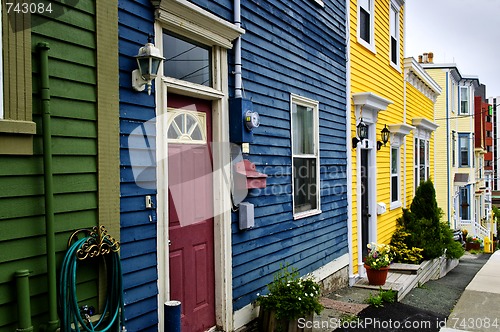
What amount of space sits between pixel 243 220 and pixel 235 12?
232cm

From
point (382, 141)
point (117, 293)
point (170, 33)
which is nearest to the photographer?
point (117, 293)

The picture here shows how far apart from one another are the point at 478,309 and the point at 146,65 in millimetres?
6262

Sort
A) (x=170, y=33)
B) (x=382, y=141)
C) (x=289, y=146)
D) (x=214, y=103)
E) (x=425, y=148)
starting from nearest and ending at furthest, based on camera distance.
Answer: (x=170, y=33) → (x=214, y=103) → (x=289, y=146) → (x=382, y=141) → (x=425, y=148)

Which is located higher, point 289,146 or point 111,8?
point 111,8

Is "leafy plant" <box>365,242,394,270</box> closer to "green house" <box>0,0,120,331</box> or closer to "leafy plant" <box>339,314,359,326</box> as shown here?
"leafy plant" <box>339,314,359,326</box>

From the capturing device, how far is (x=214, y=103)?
475cm

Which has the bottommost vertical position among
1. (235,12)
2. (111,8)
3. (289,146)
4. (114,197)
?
(114,197)

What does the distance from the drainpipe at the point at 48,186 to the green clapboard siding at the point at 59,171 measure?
0.05 m

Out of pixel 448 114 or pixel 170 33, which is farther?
pixel 448 114

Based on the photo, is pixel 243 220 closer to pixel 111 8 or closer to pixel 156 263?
pixel 156 263

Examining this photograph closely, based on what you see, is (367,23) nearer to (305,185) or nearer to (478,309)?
(305,185)

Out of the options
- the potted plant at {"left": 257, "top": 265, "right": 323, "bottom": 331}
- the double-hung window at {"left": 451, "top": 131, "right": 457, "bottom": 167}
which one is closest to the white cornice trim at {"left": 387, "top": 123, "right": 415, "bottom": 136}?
the potted plant at {"left": 257, "top": 265, "right": 323, "bottom": 331}

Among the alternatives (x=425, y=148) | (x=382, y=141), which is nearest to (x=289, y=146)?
(x=382, y=141)

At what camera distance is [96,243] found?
3.21 m
